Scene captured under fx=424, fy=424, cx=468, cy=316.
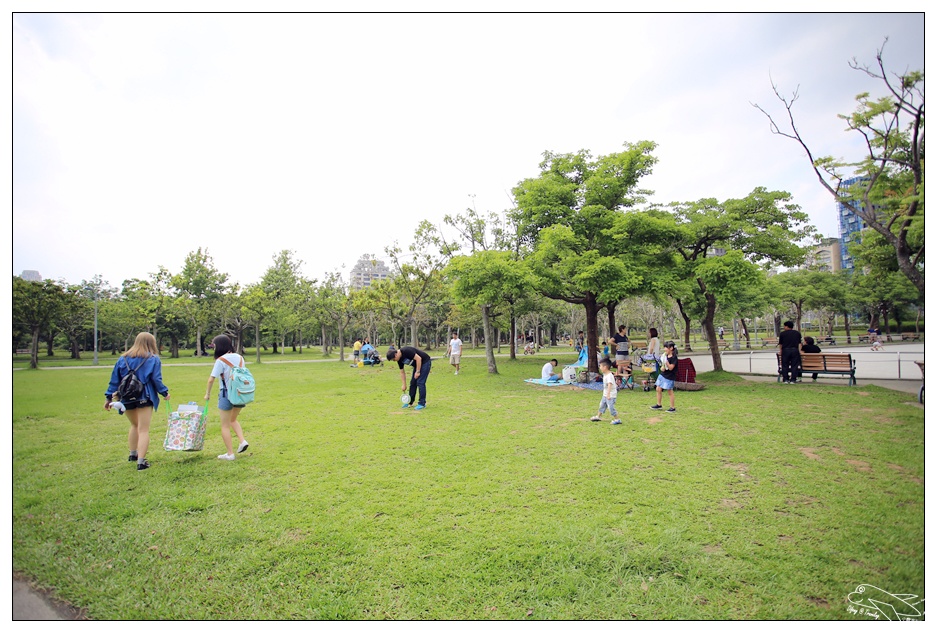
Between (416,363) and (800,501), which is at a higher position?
(416,363)

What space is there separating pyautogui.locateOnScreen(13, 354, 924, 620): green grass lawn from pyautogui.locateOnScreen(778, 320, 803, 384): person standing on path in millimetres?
4731

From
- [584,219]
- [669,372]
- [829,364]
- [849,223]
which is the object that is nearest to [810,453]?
[669,372]

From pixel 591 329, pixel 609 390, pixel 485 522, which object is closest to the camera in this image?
pixel 485 522

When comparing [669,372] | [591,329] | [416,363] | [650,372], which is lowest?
[650,372]

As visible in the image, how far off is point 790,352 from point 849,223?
6.28m

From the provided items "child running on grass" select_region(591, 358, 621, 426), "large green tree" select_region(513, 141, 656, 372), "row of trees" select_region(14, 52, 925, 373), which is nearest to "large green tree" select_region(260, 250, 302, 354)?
"row of trees" select_region(14, 52, 925, 373)

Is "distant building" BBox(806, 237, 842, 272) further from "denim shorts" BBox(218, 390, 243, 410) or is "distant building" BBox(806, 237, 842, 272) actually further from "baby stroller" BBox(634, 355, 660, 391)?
"denim shorts" BBox(218, 390, 243, 410)

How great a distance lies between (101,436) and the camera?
6.91 meters

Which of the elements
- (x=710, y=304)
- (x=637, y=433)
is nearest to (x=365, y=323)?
(x=710, y=304)

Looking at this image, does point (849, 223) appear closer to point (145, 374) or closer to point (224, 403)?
point (224, 403)

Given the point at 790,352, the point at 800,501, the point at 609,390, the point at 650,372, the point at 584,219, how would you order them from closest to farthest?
the point at 800,501 < the point at 609,390 < the point at 790,352 < the point at 650,372 < the point at 584,219

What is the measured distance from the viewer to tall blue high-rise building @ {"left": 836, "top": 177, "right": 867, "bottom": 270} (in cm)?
622

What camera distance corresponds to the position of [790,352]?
Answer: 11.5 meters

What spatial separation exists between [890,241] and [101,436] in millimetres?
11771
